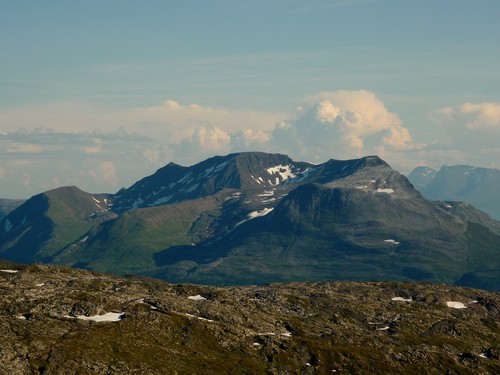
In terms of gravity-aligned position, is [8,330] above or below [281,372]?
above

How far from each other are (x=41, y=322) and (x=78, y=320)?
9749 mm

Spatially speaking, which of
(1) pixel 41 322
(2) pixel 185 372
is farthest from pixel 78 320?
(2) pixel 185 372

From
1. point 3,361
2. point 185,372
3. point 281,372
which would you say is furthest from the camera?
point 281,372

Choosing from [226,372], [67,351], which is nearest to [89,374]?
[67,351]

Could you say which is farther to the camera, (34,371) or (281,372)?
(281,372)

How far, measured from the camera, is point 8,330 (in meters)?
184

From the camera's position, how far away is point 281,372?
199 m

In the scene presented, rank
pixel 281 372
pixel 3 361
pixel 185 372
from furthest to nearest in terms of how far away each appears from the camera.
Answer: pixel 281 372
pixel 185 372
pixel 3 361

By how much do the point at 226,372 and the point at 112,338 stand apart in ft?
97.9

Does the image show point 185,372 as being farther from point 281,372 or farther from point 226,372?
point 281,372

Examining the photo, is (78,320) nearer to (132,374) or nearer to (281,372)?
(132,374)

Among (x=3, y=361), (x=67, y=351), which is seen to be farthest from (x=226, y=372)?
(x=3, y=361)

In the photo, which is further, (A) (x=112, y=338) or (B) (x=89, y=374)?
(A) (x=112, y=338)

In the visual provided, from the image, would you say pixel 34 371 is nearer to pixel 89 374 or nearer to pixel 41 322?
pixel 89 374
